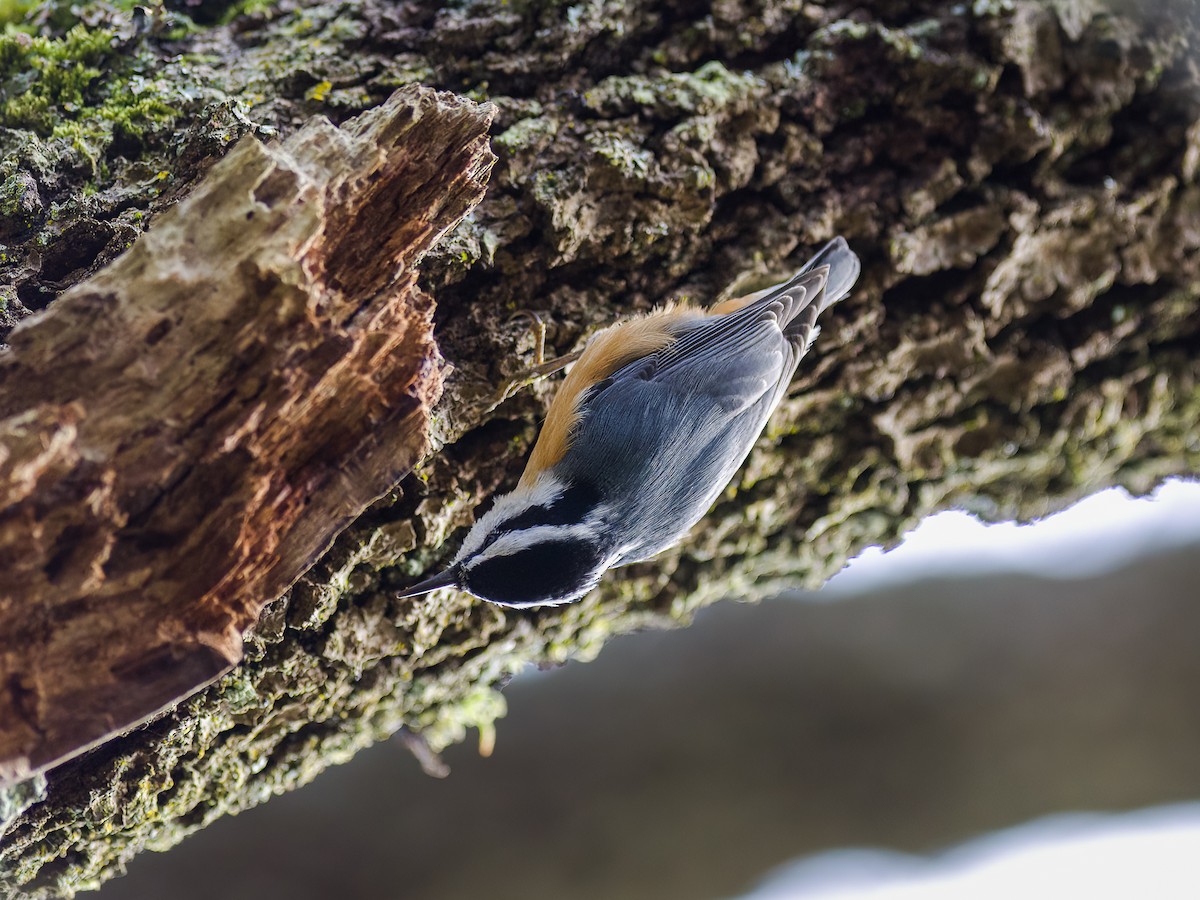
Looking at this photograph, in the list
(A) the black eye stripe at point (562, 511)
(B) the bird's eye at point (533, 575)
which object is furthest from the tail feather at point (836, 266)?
(B) the bird's eye at point (533, 575)

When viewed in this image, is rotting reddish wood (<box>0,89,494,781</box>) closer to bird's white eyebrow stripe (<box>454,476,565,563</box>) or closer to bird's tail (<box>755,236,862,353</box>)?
bird's white eyebrow stripe (<box>454,476,565,563</box>)

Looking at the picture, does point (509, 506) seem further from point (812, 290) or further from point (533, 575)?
point (812, 290)

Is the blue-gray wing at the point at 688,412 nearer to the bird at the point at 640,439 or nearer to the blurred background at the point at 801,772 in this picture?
the bird at the point at 640,439

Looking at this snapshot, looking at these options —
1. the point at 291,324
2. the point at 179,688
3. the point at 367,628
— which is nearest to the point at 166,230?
the point at 291,324

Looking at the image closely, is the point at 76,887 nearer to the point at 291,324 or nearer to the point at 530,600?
the point at 530,600

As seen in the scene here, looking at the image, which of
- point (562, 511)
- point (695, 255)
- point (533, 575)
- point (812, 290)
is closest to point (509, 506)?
point (562, 511)

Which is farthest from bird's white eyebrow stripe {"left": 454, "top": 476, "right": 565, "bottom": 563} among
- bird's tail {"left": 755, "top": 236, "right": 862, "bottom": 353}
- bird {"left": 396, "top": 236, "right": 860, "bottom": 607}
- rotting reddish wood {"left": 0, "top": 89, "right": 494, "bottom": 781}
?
bird's tail {"left": 755, "top": 236, "right": 862, "bottom": 353}

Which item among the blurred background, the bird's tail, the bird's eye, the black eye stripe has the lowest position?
the blurred background
